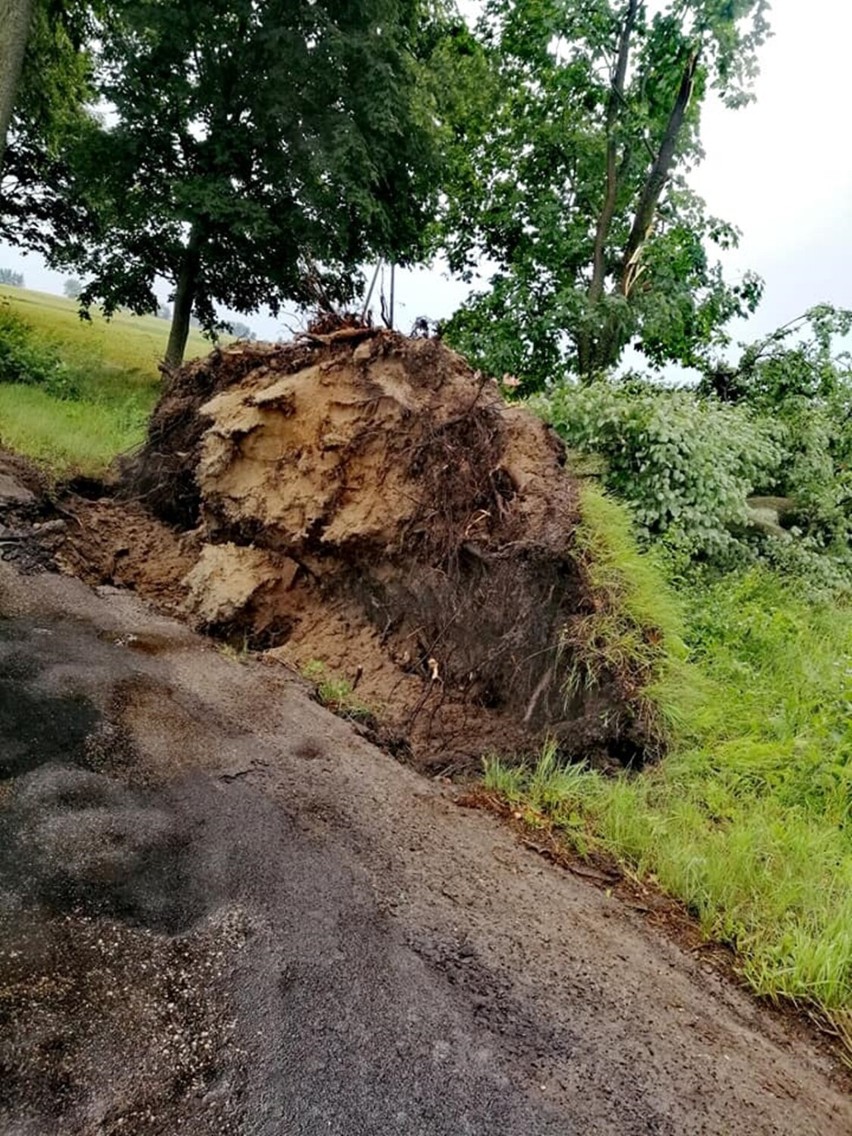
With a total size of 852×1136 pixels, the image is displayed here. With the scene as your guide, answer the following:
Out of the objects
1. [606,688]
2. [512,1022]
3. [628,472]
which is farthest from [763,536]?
[512,1022]

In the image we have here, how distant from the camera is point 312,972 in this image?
182 cm

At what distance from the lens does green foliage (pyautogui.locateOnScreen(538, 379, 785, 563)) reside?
5613 millimetres

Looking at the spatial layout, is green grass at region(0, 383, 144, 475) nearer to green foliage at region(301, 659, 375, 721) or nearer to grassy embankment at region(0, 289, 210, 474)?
grassy embankment at region(0, 289, 210, 474)

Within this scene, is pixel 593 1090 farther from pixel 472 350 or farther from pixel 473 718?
pixel 472 350

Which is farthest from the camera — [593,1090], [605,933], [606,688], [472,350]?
[472,350]

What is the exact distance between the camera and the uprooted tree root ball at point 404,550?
3.84 metres

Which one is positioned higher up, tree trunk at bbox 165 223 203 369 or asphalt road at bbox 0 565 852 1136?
tree trunk at bbox 165 223 203 369

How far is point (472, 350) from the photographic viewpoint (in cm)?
1263

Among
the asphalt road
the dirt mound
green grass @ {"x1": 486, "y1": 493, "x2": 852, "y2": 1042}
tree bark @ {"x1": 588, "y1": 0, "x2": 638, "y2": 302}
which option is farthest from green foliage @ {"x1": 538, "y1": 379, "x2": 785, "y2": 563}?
tree bark @ {"x1": 588, "y1": 0, "x2": 638, "y2": 302}

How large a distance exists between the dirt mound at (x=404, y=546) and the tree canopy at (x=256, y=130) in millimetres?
5906

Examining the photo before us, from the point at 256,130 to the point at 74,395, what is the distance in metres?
5.77

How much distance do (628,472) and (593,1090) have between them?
16.1ft

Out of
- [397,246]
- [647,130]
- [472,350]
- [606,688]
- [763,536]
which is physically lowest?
[606,688]

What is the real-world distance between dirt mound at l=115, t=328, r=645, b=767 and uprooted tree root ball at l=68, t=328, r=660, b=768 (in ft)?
0.04
